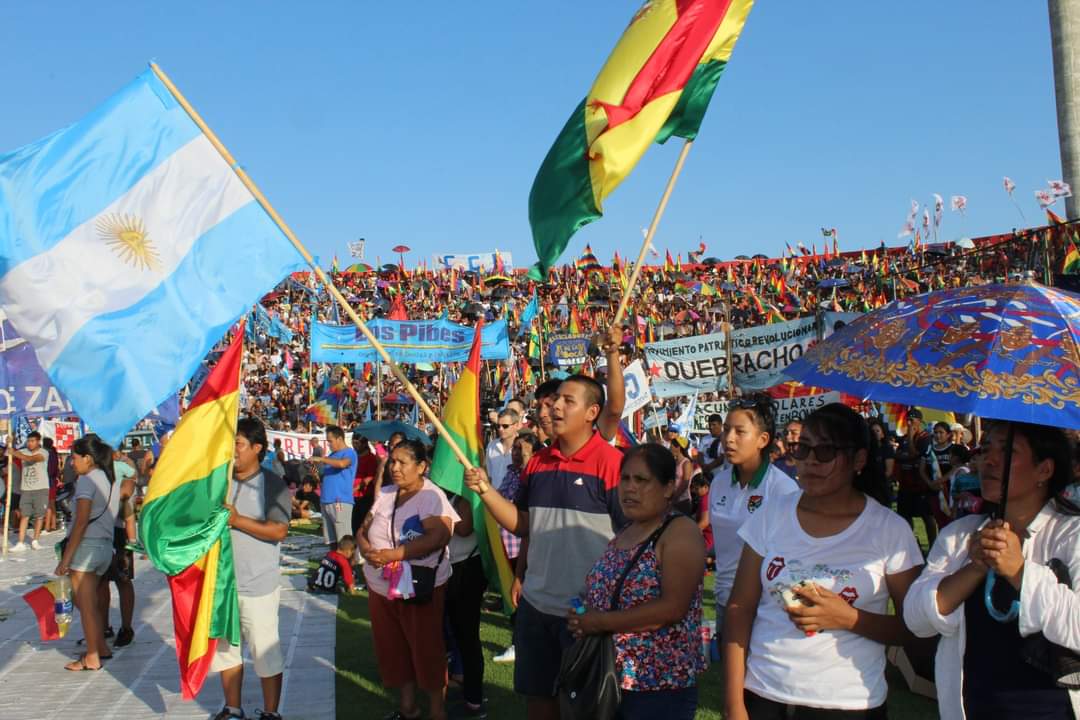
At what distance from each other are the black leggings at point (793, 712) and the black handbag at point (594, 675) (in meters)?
0.48

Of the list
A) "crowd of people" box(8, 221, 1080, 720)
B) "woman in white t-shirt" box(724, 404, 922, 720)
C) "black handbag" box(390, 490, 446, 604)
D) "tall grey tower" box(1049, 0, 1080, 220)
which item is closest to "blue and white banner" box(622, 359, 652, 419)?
"crowd of people" box(8, 221, 1080, 720)

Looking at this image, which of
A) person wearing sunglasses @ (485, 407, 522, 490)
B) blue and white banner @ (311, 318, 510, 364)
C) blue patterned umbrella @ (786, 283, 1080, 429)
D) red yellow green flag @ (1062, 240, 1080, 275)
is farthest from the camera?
blue and white banner @ (311, 318, 510, 364)

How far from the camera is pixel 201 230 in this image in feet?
15.0

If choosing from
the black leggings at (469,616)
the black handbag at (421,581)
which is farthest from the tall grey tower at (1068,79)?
the black handbag at (421,581)

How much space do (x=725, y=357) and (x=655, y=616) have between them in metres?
10.6

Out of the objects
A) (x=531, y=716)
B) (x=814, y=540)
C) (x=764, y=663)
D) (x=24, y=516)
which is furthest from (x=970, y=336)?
(x=24, y=516)

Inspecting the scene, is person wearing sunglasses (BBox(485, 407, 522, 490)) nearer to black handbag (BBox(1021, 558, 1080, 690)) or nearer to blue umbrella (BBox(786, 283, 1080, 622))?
blue umbrella (BBox(786, 283, 1080, 622))

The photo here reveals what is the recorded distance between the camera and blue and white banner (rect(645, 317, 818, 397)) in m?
13.3

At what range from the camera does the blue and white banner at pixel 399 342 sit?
17.1 meters

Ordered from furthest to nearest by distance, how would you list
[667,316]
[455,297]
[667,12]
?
[455,297] → [667,316] → [667,12]

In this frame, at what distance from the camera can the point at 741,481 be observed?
457 centimetres

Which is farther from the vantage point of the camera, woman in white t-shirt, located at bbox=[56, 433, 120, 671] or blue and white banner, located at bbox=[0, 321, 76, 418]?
blue and white banner, located at bbox=[0, 321, 76, 418]

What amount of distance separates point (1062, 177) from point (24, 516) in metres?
18.6

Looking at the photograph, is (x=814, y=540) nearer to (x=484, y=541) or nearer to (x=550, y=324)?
(x=484, y=541)
